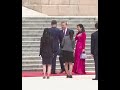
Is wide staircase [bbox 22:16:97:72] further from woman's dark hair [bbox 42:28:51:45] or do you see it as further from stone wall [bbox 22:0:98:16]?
stone wall [bbox 22:0:98:16]

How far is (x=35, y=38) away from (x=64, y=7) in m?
7.83

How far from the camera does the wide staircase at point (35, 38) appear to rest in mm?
19094

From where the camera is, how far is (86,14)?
2898 cm

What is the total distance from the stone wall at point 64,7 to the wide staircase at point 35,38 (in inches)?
179

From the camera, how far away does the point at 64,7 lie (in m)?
28.9

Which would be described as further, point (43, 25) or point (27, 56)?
point (43, 25)

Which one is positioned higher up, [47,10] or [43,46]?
[47,10]

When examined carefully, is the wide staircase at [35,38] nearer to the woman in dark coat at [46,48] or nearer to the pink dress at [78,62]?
the pink dress at [78,62]

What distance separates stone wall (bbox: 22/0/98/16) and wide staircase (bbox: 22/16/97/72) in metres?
4.55

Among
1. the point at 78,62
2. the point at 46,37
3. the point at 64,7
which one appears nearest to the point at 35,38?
the point at 78,62

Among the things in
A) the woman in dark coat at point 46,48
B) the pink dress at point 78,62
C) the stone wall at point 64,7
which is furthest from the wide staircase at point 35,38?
the stone wall at point 64,7
